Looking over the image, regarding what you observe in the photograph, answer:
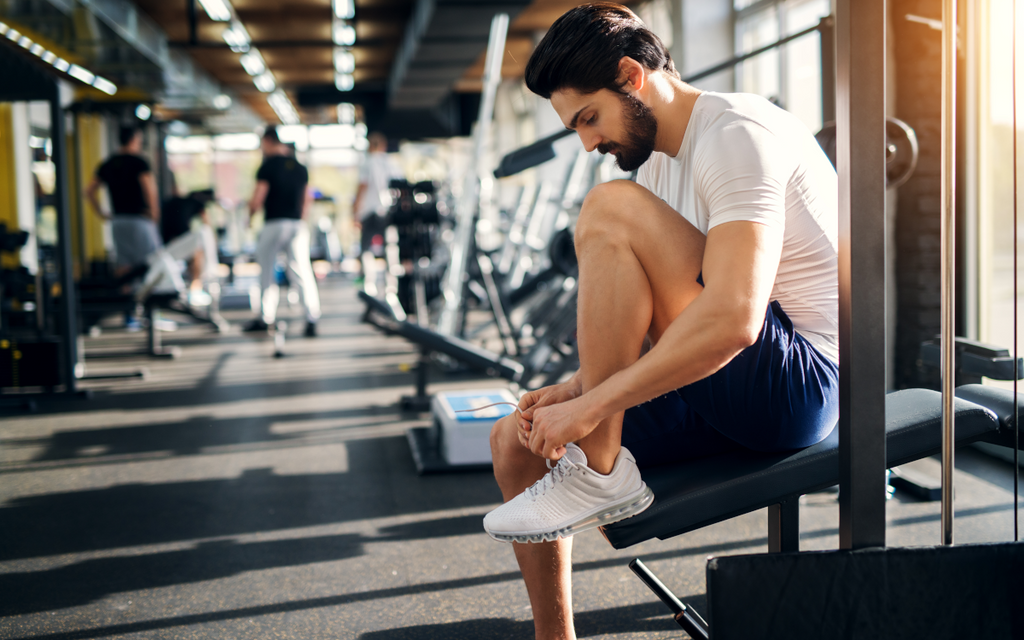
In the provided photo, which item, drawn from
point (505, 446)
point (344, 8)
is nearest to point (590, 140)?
point (505, 446)

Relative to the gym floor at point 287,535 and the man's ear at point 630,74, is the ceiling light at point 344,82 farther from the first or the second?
the man's ear at point 630,74

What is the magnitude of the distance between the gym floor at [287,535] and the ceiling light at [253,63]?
756cm

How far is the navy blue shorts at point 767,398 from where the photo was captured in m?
1.09

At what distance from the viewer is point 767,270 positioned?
0.99 m

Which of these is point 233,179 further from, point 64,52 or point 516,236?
point 516,236

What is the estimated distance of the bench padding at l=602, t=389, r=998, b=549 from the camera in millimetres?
1079

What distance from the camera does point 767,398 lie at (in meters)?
1.09

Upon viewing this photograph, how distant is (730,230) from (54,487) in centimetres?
232

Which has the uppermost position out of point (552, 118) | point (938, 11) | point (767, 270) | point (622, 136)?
point (552, 118)

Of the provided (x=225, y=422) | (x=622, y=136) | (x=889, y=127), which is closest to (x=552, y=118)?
(x=225, y=422)

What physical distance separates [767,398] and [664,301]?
0.63 ft

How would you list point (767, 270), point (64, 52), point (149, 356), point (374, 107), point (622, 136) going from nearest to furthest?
point (767, 270) < point (622, 136) < point (149, 356) < point (64, 52) < point (374, 107)

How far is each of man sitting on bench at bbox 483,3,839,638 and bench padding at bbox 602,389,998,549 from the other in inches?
1.0

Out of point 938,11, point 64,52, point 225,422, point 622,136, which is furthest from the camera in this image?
point 64,52
